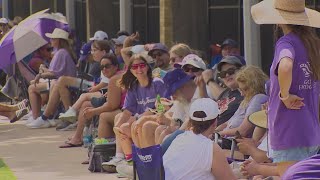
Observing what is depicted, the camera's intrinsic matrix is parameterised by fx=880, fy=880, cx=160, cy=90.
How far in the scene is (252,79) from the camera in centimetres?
845

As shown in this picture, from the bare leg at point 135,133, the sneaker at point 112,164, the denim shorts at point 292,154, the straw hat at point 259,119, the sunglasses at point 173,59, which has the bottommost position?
the sneaker at point 112,164

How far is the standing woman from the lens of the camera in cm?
574

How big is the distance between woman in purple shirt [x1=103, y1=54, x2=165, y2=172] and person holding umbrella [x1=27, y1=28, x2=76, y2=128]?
4.65m

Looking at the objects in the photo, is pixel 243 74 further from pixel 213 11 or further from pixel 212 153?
pixel 213 11

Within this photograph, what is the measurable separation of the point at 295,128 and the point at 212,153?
601 millimetres

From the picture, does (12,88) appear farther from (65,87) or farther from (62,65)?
(65,87)

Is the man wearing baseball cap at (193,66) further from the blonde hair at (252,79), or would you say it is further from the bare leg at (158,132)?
the blonde hair at (252,79)

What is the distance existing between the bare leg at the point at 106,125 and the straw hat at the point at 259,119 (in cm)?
347

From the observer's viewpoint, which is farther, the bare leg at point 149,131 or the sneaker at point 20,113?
the sneaker at point 20,113

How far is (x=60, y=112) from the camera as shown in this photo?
1523cm

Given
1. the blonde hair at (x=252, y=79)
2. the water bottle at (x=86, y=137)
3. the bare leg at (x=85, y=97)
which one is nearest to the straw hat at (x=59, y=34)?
the bare leg at (x=85, y=97)

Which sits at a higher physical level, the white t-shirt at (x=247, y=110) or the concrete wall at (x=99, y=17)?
the concrete wall at (x=99, y=17)

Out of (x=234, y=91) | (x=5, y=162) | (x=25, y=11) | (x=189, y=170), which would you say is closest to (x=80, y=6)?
(x=25, y=11)

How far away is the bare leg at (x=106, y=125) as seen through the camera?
36.3 ft
